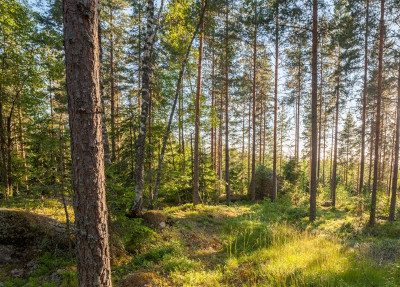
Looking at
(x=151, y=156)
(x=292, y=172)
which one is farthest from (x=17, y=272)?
(x=292, y=172)

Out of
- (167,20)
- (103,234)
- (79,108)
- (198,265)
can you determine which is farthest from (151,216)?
(167,20)

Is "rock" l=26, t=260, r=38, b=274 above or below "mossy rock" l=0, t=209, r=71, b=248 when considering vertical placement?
below

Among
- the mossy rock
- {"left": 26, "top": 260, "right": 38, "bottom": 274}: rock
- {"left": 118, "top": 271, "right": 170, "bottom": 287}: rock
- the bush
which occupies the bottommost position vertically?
the bush

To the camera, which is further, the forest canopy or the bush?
the bush

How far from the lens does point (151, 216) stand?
27.2 ft

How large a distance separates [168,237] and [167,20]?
7875 millimetres

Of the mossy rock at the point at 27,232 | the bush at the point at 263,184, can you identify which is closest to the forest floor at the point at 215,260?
the mossy rock at the point at 27,232

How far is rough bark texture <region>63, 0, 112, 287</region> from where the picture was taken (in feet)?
8.60

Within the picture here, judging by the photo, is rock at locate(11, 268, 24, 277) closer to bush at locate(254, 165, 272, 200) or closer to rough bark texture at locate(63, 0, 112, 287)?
rough bark texture at locate(63, 0, 112, 287)

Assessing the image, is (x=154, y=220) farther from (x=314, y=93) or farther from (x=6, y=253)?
(x=314, y=93)

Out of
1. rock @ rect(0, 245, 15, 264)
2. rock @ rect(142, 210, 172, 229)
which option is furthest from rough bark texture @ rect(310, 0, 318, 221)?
rock @ rect(0, 245, 15, 264)

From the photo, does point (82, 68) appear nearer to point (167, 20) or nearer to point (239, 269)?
point (239, 269)

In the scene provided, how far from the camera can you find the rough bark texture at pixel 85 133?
2621mm

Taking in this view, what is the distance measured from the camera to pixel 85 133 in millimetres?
2678
